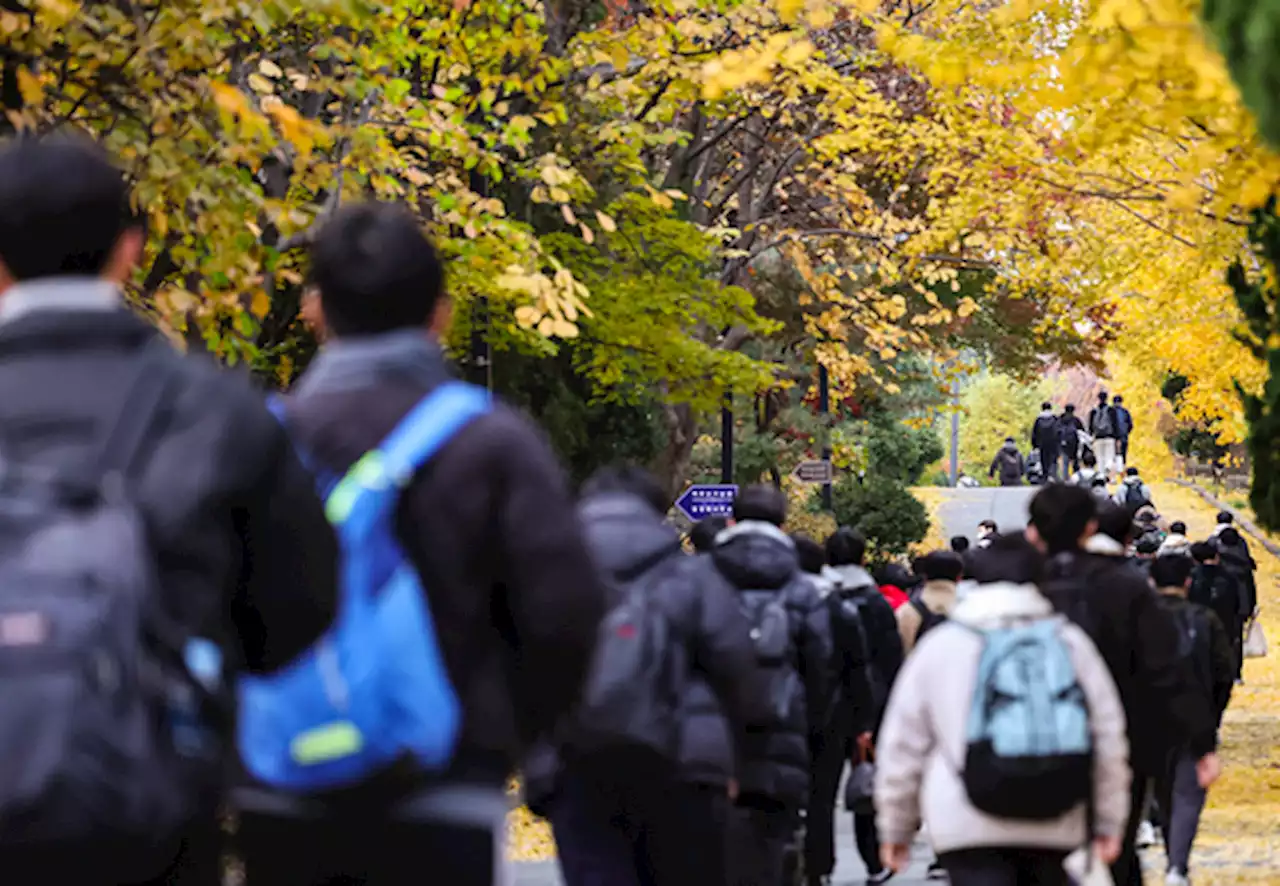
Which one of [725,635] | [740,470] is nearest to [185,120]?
[725,635]

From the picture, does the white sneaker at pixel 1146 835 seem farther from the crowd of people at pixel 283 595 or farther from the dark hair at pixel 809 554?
the crowd of people at pixel 283 595

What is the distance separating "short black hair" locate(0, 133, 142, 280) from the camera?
142 inches

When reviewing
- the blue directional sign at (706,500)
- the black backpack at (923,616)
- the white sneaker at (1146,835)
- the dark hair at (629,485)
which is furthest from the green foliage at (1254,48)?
the blue directional sign at (706,500)

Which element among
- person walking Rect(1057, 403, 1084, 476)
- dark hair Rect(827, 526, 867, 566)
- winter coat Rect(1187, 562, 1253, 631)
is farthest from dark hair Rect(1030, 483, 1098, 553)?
person walking Rect(1057, 403, 1084, 476)

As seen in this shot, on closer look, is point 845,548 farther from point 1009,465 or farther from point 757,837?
point 1009,465

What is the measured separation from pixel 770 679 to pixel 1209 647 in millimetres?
4273

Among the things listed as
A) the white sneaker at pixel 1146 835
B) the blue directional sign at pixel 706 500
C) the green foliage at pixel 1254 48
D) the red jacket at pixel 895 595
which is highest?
the green foliage at pixel 1254 48

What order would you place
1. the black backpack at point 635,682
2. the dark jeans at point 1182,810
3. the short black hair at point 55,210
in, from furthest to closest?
1. the dark jeans at point 1182,810
2. the black backpack at point 635,682
3. the short black hair at point 55,210

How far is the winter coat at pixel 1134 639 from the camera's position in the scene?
8.42 meters

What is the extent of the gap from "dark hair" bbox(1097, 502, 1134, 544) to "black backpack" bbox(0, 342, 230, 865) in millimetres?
6734

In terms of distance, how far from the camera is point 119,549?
3.30 m

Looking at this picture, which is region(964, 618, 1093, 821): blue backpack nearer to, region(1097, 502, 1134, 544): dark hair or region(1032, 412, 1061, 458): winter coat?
region(1097, 502, 1134, 544): dark hair

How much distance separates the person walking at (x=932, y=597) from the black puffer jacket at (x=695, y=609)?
658 cm

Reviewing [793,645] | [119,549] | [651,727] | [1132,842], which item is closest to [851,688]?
[793,645]
